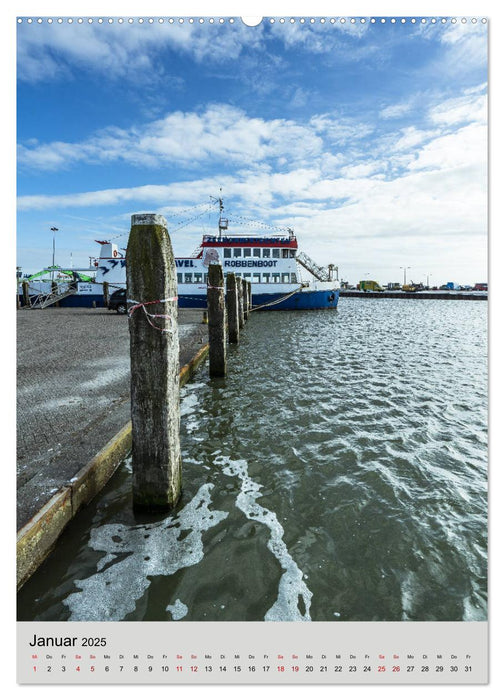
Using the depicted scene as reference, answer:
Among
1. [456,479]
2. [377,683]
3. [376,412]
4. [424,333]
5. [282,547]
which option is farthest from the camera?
[424,333]

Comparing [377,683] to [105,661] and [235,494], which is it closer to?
[105,661]

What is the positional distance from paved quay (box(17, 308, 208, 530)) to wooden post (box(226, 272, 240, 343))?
2.85 metres

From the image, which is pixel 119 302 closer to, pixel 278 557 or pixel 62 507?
pixel 62 507

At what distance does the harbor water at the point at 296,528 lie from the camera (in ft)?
7.98

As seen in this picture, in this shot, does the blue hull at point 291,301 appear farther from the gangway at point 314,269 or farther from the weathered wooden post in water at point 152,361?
the weathered wooden post in water at point 152,361

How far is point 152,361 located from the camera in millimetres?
3043

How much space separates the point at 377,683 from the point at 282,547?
4.91ft

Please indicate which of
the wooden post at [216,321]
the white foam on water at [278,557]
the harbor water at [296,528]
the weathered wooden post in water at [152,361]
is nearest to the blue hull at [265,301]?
the wooden post at [216,321]

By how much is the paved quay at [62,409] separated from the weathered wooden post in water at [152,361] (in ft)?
2.33

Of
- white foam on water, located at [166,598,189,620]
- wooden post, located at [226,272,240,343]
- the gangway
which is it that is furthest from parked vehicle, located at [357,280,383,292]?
white foam on water, located at [166,598,189,620]

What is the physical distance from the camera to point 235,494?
3.75 meters

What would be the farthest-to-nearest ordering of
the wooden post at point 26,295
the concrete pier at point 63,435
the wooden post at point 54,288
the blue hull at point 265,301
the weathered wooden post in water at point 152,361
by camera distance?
1. the wooden post at point 54,288
2. the blue hull at point 265,301
3. the wooden post at point 26,295
4. the weathered wooden post in water at point 152,361
5. the concrete pier at point 63,435

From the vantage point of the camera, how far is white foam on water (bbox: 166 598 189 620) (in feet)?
7.55

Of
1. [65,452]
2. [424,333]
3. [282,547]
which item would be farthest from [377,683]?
[424,333]
